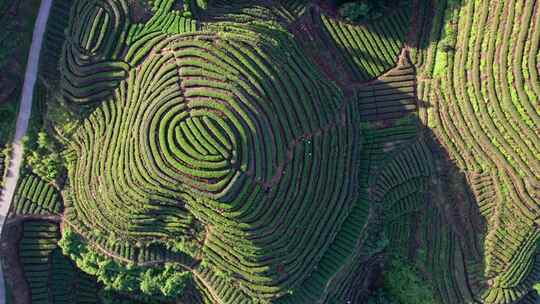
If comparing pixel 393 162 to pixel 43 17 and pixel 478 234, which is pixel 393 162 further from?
pixel 43 17

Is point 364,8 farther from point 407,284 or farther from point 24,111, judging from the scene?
point 24,111

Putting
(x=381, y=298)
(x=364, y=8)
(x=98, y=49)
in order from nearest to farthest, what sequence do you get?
(x=98, y=49) < (x=364, y=8) < (x=381, y=298)

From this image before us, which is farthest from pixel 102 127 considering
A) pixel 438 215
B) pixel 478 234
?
pixel 478 234

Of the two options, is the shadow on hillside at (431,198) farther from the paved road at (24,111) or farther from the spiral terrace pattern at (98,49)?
the paved road at (24,111)

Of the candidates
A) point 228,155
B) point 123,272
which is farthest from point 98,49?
point 123,272

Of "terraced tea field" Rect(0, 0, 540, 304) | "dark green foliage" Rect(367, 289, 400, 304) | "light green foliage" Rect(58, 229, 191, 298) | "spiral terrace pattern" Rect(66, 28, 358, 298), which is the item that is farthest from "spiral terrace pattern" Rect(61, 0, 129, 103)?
"dark green foliage" Rect(367, 289, 400, 304)

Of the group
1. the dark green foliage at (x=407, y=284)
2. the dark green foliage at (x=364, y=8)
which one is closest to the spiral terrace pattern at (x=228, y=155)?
the dark green foliage at (x=364, y=8)
